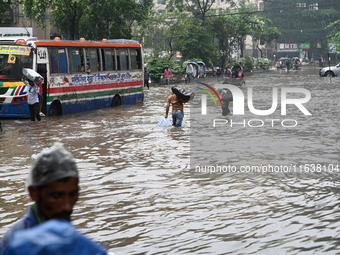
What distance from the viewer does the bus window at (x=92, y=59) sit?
23391 mm

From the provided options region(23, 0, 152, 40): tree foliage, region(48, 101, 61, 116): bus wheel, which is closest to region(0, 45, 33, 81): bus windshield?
region(48, 101, 61, 116): bus wheel

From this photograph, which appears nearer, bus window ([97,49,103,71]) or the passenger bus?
the passenger bus

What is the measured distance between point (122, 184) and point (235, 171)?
2.07 meters

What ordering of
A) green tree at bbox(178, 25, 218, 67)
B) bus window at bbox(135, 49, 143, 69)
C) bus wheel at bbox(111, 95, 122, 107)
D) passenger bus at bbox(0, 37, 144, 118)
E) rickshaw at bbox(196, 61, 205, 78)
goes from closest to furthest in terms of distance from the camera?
passenger bus at bbox(0, 37, 144, 118), bus wheel at bbox(111, 95, 122, 107), bus window at bbox(135, 49, 143, 69), rickshaw at bbox(196, 61, 205, 78), green tree at bbox(178, 25, 218, 67)

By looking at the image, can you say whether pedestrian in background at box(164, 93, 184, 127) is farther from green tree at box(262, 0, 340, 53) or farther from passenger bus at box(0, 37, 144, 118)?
green tree at box(262, 0, 340, 53)

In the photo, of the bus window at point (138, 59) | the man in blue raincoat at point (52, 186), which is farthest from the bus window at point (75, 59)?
the man in blue raincoat at point (52, 186)

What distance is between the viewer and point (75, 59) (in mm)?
22562

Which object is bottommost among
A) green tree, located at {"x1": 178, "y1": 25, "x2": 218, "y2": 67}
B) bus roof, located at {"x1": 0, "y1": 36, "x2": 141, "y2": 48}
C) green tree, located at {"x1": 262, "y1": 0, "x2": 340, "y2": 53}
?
bus roof, located at {"x1": 0, "y1": 36, "x2": 141, "y2": 48}

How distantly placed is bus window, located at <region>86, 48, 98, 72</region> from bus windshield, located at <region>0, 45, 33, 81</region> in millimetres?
3485

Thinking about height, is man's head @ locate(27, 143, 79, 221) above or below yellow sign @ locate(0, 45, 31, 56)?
below

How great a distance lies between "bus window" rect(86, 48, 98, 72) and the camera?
76.7ft

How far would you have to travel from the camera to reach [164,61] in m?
48.0

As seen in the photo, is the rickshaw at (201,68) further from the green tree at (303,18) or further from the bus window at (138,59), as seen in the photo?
the green tree at (303,18)

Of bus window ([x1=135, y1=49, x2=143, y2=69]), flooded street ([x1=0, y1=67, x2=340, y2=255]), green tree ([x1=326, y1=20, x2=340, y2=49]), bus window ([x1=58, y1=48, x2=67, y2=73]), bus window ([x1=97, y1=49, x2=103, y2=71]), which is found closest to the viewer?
flooded street ([x1=0, y1=67, x2=340, y2=255])
